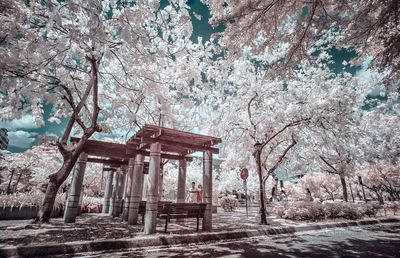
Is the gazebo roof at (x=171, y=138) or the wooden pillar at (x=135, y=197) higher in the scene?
the gazebo roof at (x=171, y=138)

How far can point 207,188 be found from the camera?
9.37 metres

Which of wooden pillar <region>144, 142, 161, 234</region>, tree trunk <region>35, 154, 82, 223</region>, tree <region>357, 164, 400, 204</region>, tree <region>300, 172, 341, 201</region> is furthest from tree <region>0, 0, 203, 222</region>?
tree <region>300, 172, 341, 201</region>

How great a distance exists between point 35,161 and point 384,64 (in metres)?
27.2

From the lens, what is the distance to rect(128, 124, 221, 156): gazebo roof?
7930 mm

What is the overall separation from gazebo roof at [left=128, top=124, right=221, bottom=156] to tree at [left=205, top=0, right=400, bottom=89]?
3677mm

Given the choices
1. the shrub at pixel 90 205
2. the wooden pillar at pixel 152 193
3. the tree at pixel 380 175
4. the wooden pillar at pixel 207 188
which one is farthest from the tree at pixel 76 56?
the tree at pixel 380 175

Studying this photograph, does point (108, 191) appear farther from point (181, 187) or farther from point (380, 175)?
point (380, 175)

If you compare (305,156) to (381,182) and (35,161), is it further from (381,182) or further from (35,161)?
(35,161)

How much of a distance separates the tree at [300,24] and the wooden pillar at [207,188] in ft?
16.9

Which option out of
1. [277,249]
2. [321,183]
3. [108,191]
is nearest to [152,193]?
[277,249]

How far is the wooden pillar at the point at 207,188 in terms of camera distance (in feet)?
28.8

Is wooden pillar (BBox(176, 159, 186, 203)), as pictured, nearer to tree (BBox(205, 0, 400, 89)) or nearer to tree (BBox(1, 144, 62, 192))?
tree (BBox(205, 0, 400, 89))

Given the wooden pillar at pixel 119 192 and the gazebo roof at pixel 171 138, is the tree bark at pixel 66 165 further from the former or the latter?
the wooden pillar at pixel 119 192

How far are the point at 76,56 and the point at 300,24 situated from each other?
8.83 metres
